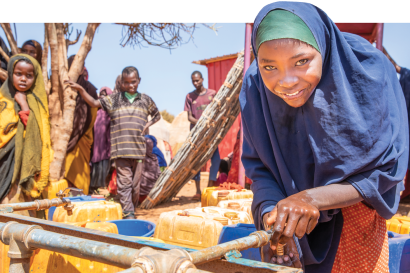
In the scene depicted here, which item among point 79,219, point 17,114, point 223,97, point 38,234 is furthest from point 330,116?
point 223,97

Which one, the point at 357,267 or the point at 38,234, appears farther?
the point at 357,267

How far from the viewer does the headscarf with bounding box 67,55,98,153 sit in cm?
477

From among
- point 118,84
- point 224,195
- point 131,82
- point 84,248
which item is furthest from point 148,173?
point 84,248

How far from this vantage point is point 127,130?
4566 millimetres

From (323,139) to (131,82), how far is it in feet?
12.4

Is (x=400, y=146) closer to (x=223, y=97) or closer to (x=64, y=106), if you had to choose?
(x=223, y=97)

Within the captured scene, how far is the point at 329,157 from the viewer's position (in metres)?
1.21

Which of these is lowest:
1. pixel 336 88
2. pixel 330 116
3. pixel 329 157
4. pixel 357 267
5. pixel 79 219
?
pixel 79 219

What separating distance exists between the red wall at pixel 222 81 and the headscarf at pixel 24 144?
20.4 ft

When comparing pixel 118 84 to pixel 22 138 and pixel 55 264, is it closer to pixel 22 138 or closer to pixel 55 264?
pixel 22 138

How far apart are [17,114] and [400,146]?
3.38 meters

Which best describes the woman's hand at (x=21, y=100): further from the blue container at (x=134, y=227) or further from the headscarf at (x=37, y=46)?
the blue container at (x=134, y=227)

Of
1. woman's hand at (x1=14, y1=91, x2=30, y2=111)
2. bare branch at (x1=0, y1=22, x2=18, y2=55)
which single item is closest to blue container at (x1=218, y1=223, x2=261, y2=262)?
woman's hand at (x1=14, y1=91, x2=30, y2=111)

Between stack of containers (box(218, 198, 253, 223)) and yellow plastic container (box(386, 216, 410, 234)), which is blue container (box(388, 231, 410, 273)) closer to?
yellow plastic container (box(386, 216, 410, 234))
